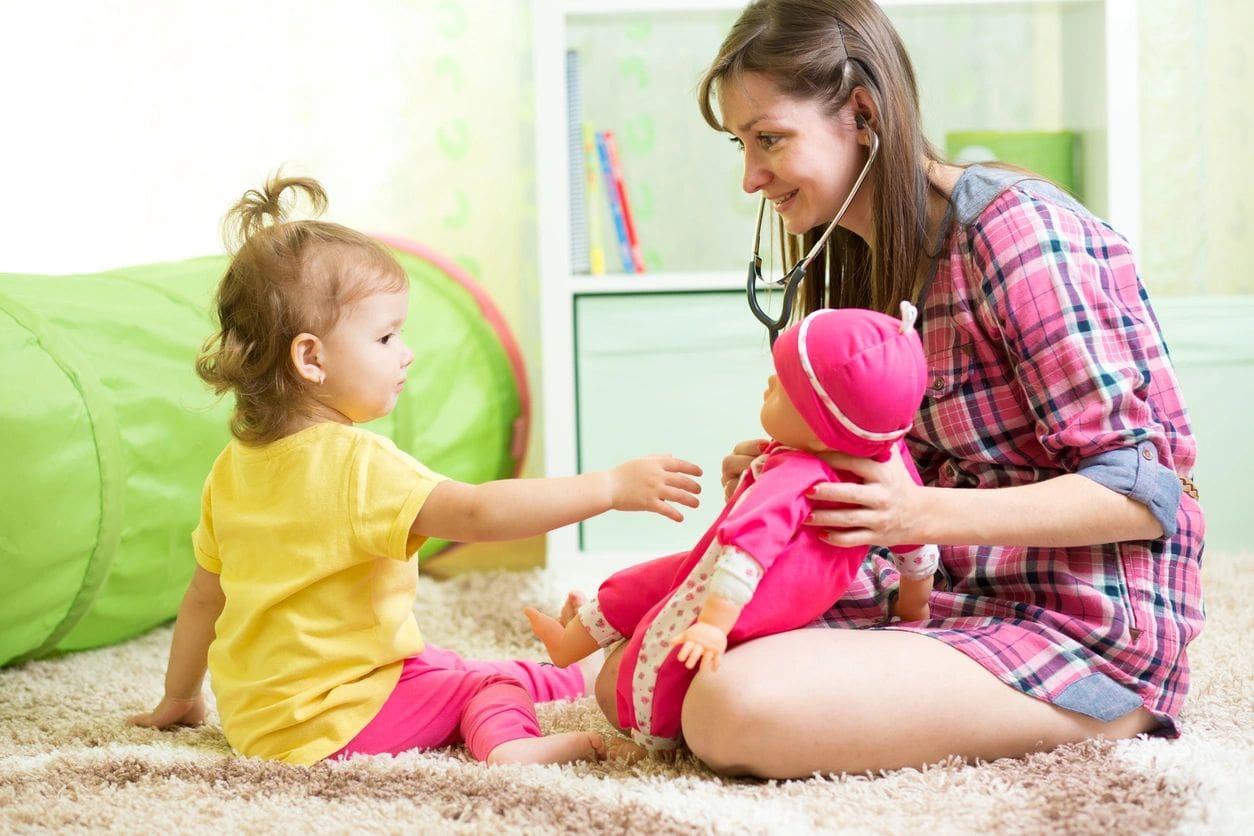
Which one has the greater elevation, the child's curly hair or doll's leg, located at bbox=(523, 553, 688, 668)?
the child's curly hair

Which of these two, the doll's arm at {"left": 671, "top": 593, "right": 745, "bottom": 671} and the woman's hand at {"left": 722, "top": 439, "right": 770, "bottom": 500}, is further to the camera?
the woman's hand at {"left": 722, "top": 439, "right": 770, "bottom": 500}

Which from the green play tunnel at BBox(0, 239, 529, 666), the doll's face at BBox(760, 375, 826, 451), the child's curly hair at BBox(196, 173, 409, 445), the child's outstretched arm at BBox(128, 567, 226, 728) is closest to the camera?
the doll's face at BBox(760, 375, 826, 451)

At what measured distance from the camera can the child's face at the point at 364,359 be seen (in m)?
1.05

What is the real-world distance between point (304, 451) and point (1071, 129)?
1.63 meters

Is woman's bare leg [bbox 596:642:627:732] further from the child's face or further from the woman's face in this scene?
the woman's face

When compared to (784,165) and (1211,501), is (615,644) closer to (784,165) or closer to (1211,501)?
(784,165)

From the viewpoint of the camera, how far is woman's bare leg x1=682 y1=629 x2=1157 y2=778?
93cm

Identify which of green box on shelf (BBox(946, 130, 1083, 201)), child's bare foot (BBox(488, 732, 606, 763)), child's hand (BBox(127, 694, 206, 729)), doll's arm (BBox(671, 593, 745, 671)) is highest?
green box on shelf (BBox(946, 130, 1083, 201))

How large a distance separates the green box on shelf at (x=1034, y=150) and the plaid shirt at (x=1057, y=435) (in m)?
1.09

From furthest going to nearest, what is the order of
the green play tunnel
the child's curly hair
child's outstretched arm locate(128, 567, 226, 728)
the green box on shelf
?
the green box on shelf → the green play tunnel → child's outstretched arm locate(128, 567, 226, 728) → the child's curly hair

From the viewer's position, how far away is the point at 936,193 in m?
1.11

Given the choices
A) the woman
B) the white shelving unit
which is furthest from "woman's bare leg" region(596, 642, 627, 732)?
the white shelving unit

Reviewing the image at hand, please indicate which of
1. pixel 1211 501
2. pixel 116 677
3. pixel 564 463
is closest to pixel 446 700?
pixel 116 677

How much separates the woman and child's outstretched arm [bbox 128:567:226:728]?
0.37 m
